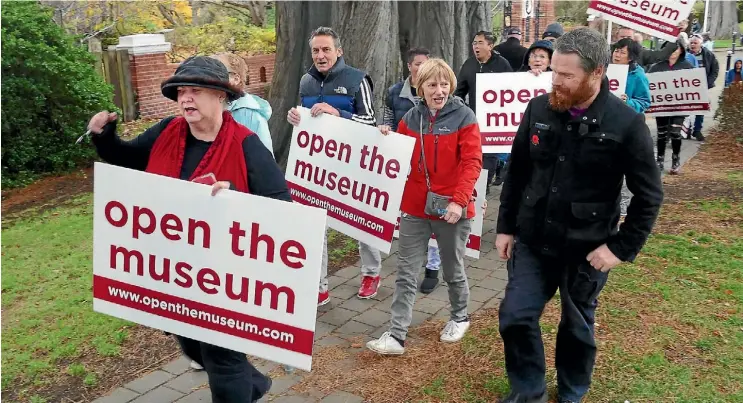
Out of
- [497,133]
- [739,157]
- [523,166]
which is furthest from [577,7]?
[523,166]

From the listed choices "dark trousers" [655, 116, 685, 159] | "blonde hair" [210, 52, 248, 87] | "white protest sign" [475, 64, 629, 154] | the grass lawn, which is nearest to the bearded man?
the grass lawn

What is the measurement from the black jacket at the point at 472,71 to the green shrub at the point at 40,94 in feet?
18.6

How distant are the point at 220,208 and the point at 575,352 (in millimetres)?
2138

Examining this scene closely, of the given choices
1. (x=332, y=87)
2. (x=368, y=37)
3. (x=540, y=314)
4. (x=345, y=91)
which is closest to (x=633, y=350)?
(x=540, y=314)

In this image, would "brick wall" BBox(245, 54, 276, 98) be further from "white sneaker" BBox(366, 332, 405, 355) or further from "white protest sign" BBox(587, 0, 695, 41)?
"white sneaker" BBox(366, 332, 405, 355)

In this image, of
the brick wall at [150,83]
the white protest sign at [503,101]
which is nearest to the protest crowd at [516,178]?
the white protest sign at [503,101]

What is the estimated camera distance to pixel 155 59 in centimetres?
1374

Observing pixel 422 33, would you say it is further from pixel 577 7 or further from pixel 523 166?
pixel 577 7

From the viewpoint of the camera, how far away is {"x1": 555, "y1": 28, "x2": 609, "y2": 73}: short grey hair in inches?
128

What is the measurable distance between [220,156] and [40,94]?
306 inches

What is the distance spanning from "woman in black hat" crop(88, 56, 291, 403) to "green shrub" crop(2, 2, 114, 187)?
7.31 meters

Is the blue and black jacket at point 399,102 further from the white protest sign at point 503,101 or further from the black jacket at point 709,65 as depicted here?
the black jacket at point 709,65

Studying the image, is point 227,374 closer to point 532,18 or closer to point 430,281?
point 430,281

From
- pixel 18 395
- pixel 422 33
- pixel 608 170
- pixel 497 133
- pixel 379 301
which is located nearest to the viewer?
pixel 608 170
